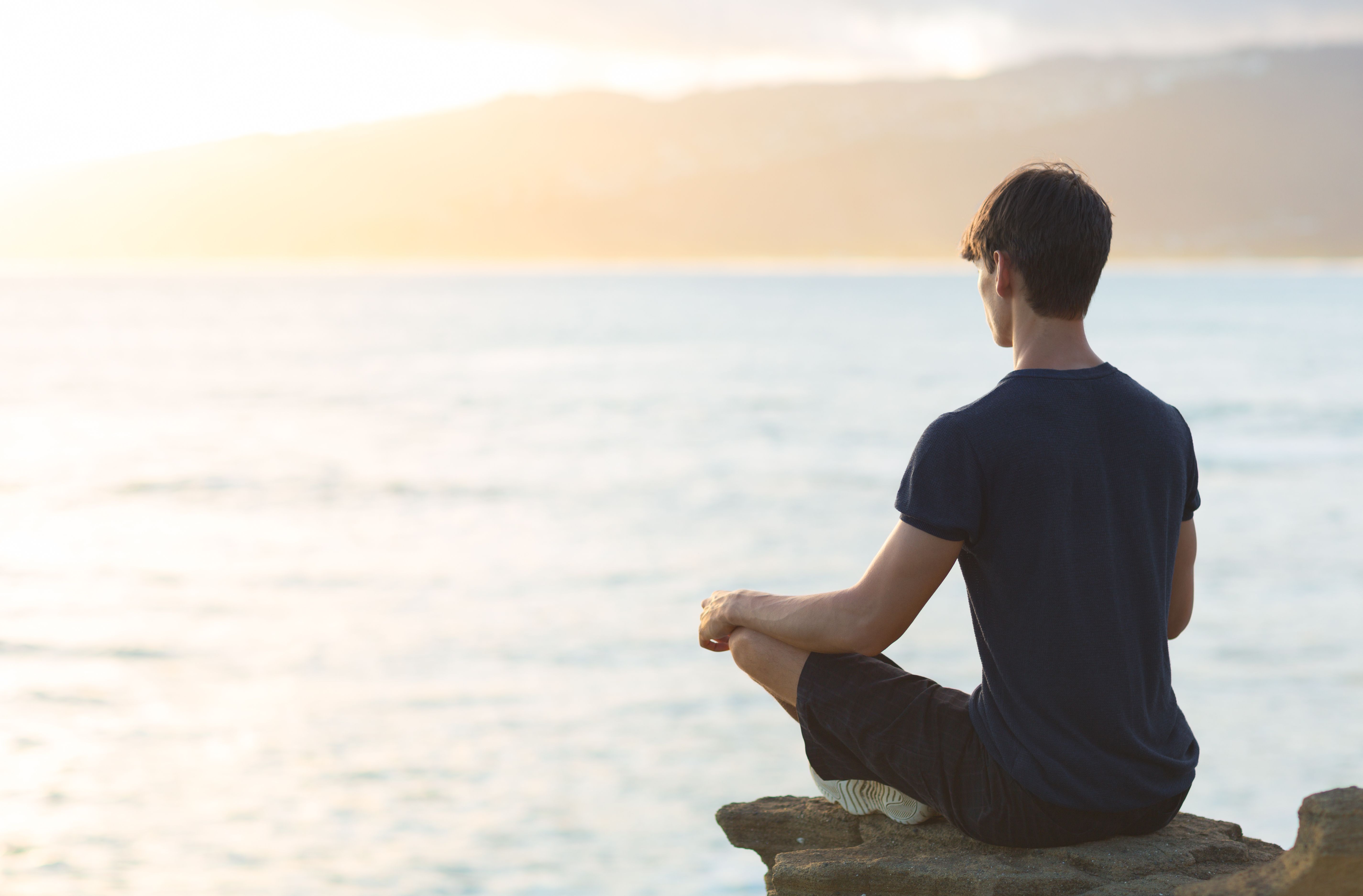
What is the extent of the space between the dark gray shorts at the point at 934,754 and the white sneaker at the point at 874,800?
91mm

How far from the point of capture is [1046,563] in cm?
240

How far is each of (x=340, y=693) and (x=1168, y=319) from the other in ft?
231

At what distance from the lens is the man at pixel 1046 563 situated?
2359mm

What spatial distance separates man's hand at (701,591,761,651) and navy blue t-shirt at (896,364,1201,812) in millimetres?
595

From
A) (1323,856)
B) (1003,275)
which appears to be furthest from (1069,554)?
(1323,856)

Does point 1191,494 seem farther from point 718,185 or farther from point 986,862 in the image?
point 718,185

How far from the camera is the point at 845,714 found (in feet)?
9.21

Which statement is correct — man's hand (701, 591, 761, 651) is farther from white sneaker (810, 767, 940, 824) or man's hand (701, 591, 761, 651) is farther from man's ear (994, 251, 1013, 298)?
man's ear (994, 251, 1013, 298)

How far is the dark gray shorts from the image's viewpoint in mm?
2639

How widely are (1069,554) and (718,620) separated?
0.88 meters

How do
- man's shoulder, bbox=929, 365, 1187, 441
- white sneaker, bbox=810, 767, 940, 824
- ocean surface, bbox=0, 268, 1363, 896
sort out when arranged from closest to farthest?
man's shoulder, bbox=929, 365, 1187, 441, white sneaker, bbox=810, 767, 940, 824, ocean surface, bbox=0, 268, 1363, 896

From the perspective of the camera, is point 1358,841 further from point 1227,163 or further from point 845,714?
point 1227,163

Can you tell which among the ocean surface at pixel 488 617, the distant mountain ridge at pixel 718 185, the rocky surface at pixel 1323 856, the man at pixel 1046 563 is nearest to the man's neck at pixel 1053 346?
the man at pixel 1046 563

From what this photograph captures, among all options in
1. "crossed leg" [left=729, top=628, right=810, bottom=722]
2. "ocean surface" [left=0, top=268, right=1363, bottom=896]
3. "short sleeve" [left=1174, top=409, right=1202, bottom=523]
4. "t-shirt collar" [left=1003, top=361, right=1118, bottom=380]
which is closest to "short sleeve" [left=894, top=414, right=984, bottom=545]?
"t-shirt collar" [left=1003, top=361, right=1118, bottom=380]
